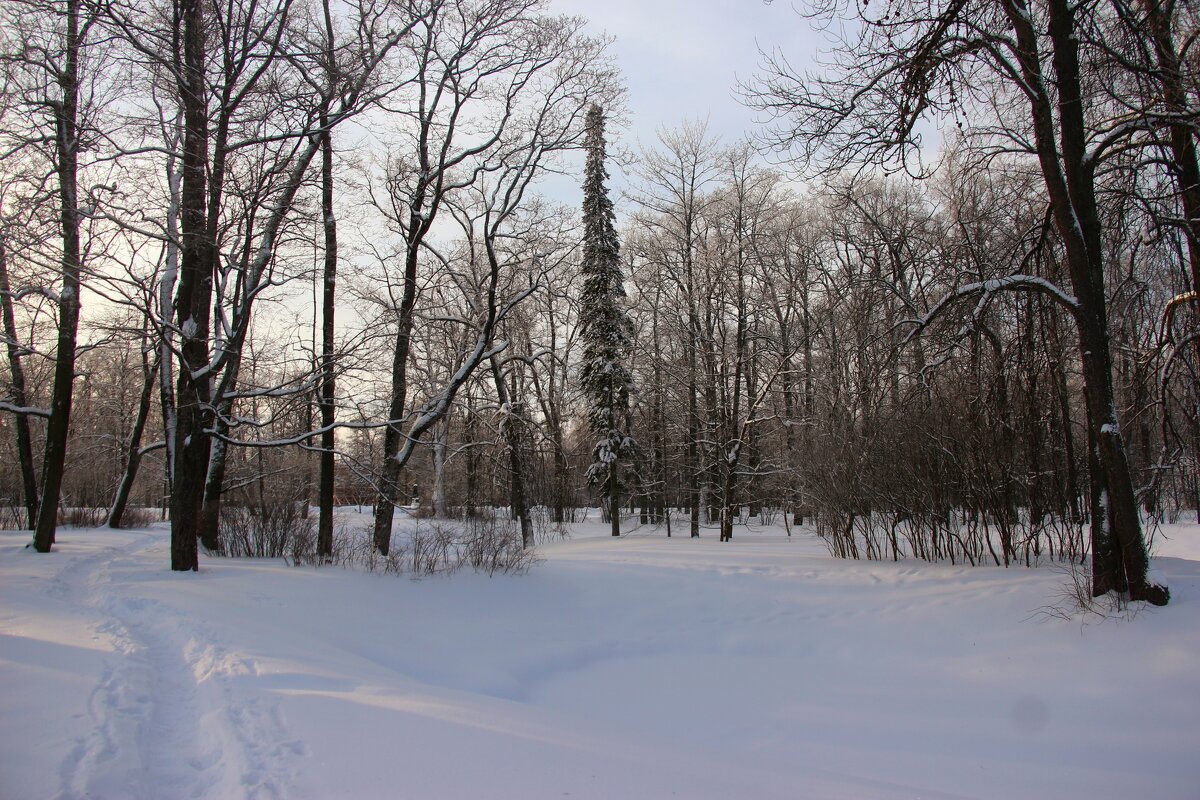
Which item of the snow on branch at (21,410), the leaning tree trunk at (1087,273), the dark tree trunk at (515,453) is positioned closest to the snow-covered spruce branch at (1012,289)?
the leaning tree trunk at (1087,273)

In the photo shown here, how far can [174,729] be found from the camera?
4230mm

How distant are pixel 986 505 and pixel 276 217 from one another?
40.8 feet

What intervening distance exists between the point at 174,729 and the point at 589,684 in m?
4.68

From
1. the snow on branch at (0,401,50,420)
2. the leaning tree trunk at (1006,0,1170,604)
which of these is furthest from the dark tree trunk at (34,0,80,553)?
the leaning tree trunk at (1006,0,1170,604)

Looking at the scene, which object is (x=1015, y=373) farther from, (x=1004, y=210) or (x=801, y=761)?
(x=801, y=761)

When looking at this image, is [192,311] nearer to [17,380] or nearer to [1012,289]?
[17,380]

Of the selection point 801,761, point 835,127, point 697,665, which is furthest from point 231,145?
point 801,761

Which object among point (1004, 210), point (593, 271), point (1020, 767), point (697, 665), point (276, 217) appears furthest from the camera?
point (593, 271)

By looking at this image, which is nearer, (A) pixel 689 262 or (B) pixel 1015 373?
(B) pixel 1015 373

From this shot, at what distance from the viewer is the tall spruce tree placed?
2362 centimetres

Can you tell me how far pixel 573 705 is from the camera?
23.4 ft

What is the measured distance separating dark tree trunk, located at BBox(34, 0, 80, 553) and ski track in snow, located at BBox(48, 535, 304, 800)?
7.80m

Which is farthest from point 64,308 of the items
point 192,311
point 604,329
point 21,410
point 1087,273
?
point 1087,273

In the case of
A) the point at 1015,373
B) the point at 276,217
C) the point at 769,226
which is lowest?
the point at 1015,373
